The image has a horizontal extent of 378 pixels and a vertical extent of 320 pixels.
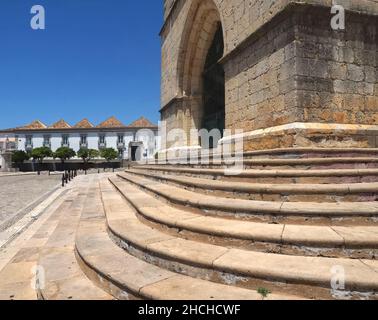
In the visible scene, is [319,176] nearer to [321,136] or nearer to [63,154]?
[321,136]

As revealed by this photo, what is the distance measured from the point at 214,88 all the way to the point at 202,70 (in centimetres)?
129

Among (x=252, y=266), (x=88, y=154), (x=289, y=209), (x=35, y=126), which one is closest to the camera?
(x=252, y=266)

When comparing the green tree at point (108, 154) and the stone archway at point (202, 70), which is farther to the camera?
the green tree at point (108, 154)

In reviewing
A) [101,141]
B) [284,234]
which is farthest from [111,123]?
[284,234]

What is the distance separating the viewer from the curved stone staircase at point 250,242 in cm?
220

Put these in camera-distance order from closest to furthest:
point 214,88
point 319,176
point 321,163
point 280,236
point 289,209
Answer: point 280,236, point 289,209, point 319,176, point 321,163, point 214,88

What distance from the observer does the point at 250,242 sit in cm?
273

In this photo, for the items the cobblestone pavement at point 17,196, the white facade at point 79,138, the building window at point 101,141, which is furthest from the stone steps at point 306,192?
the building window at point 101,141

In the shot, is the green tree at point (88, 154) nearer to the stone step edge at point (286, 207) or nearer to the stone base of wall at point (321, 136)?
the stone base of wall at point (321, 136)

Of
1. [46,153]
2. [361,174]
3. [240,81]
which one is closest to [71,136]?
[46,153]

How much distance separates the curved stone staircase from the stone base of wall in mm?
907

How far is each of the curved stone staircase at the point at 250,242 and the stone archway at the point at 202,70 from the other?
6.76m
